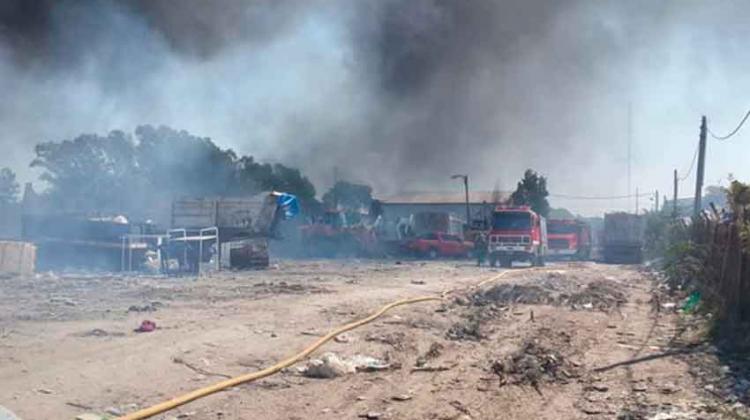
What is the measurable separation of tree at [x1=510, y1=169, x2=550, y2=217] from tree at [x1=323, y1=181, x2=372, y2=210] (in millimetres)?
10597

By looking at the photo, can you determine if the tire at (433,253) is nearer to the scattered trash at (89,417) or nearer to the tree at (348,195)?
the tree at (348,195)

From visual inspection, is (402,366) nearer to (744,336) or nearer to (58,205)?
(744,336)

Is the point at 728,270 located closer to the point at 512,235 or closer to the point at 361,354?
the point at 361,354

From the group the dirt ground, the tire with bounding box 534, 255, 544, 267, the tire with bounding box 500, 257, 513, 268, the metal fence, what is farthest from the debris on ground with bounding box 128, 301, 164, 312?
the tire with bounding box 534, 255, 544, 267

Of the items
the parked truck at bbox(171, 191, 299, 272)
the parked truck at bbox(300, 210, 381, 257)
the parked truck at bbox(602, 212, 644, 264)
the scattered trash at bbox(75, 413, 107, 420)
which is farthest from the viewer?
the parked truck at bbox(300, 210, 381, 257)

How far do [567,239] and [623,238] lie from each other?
2828mm

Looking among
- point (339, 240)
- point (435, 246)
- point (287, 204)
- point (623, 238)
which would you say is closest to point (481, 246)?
point (287, 204)

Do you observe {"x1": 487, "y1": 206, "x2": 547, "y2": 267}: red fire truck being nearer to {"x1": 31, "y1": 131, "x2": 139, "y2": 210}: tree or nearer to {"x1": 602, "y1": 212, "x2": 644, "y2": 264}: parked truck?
{"x1": 602, "y1": 212, "x2": 644, "y2": 264}: parked truck

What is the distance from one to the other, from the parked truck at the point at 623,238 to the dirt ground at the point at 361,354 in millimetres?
24355

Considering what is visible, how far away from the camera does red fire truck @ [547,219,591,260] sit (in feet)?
135

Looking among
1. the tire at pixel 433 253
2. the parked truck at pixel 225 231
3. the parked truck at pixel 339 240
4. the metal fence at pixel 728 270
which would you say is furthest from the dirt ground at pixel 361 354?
the parked truck at pixel 339 240

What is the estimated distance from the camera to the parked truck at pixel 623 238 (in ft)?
128

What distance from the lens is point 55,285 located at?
16.9 meters

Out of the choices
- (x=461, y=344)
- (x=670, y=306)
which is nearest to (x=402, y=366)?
(x=461, y=344)
